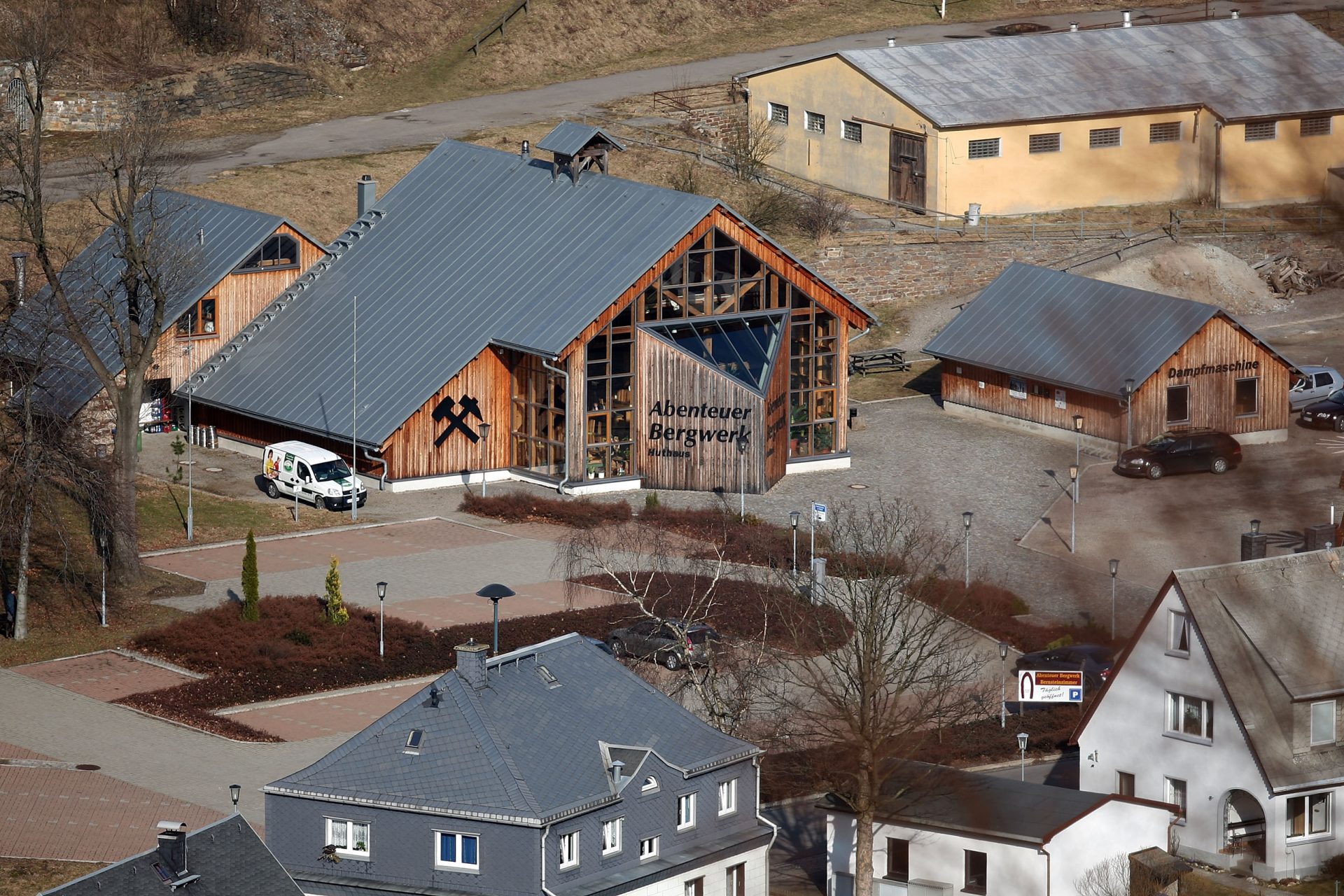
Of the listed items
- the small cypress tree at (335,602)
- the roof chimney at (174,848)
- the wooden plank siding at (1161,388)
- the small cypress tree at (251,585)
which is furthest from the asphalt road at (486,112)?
the roof chimney at (174,848)

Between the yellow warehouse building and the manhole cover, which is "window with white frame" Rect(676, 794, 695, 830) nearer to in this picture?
the yellow warehouse building

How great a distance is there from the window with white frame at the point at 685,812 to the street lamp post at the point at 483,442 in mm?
23445

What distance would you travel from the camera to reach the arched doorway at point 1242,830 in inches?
1526

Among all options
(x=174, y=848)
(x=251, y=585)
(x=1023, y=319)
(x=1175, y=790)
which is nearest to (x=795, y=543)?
(x=251, y=585)

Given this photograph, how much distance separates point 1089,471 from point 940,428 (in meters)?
4.67

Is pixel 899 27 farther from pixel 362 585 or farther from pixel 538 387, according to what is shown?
pixel 362 585

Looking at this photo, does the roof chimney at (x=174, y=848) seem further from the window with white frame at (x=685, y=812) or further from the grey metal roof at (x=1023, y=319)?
the grey metal roof at (x=1023, y=319)

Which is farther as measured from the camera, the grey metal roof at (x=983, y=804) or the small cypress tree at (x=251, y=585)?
the small cypress tree at (x=251, y=585)

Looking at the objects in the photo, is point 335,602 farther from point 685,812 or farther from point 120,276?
point 120,276

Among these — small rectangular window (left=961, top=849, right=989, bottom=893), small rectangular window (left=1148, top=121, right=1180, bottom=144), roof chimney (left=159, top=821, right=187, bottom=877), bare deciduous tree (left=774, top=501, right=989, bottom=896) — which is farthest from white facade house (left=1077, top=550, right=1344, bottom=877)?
small rectangular window (left=1148, top=121, right=1180, bottom=144)

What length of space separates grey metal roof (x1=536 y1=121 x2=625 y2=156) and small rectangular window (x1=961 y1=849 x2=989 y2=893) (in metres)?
31.1

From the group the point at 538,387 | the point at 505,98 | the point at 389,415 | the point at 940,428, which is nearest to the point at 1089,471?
the point at 940,428

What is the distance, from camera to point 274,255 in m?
66.2

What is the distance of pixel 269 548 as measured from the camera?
180 feet
